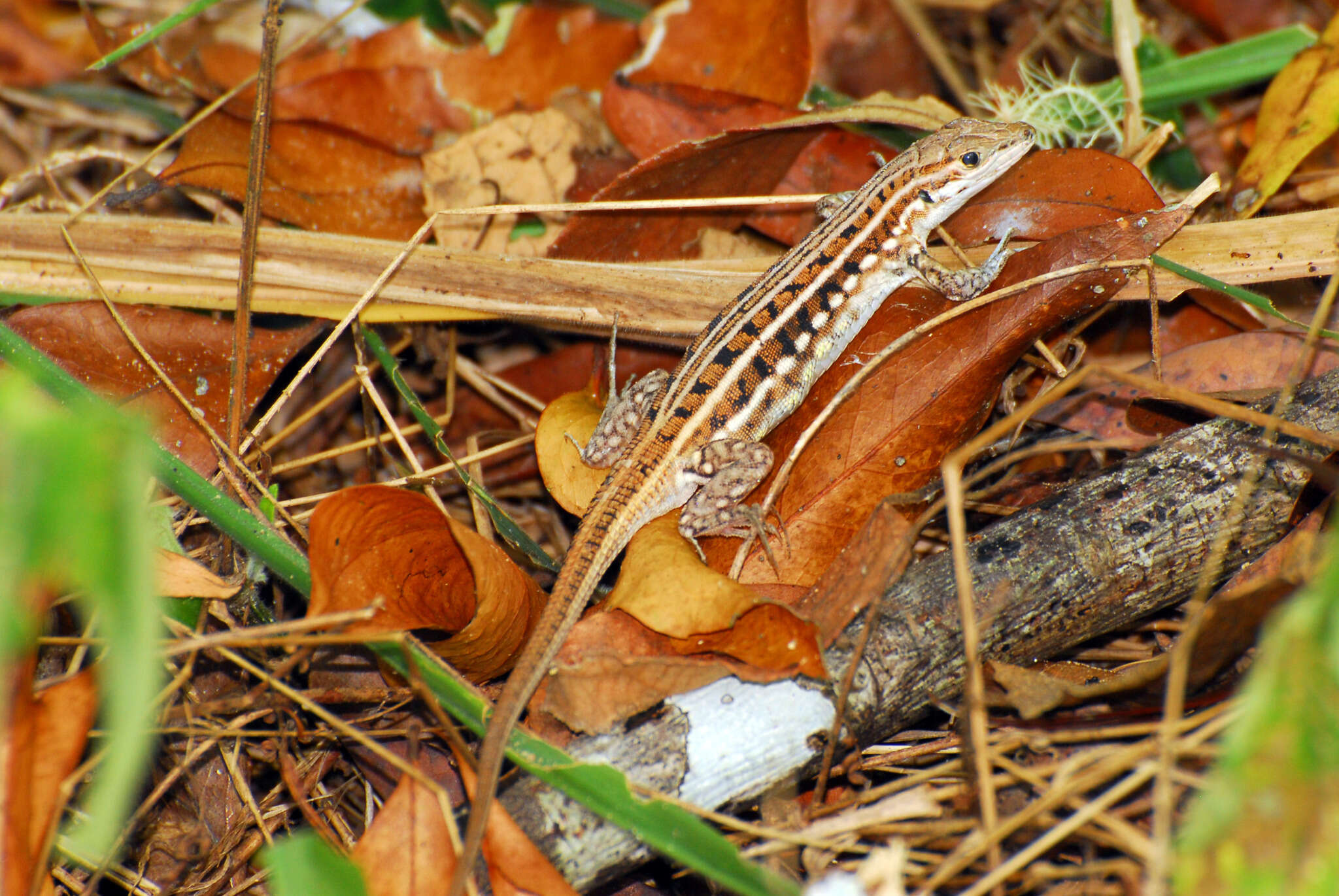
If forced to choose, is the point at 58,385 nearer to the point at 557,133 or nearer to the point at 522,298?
the point at 522,298

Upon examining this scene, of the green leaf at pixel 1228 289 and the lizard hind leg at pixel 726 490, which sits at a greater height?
the lizard hind leg at pixel 726 490

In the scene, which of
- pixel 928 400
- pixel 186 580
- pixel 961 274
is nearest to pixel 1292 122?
pixel 961 274

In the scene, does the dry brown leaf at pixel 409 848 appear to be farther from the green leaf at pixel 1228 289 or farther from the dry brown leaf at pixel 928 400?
the green leaf at pixel 1228 289

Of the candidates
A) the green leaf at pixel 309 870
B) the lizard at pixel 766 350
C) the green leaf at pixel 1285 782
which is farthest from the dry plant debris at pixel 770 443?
the green leaf at pixel 309 870

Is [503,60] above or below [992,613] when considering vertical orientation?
above

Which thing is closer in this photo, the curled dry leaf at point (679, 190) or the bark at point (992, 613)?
the bark at point (992, 613)

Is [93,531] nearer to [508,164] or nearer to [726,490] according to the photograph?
[726,490]
